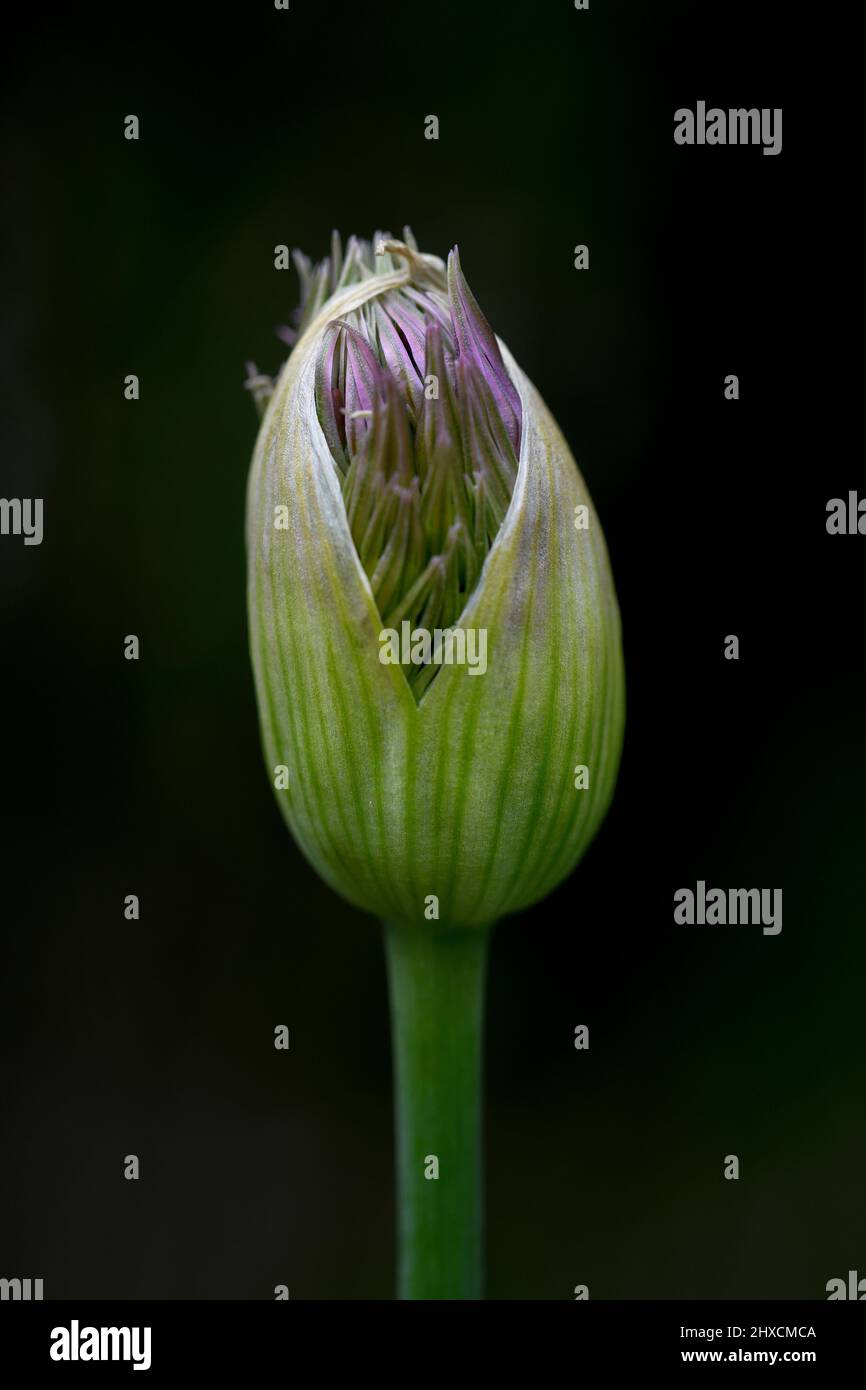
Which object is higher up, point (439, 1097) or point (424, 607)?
point (424, 607)

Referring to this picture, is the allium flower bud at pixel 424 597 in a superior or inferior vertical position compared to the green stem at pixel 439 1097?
superior

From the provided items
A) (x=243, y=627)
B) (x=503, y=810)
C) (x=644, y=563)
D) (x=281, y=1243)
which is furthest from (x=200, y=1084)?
(x=503, y=810)

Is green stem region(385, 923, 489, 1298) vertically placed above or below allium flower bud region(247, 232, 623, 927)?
below

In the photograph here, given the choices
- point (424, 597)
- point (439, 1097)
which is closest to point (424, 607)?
point (424, 597)

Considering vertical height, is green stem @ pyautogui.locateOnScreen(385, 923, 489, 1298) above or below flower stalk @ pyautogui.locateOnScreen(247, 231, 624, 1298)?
below

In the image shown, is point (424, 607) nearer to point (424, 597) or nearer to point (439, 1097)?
point (424, 597)
